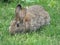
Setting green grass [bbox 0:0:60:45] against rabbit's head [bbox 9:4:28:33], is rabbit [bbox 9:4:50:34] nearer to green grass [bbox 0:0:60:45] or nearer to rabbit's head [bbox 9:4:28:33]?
rabbit's head [bbox 9:4:28:33]

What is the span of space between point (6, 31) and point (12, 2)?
2.14 m

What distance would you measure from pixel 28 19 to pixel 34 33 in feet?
1.55

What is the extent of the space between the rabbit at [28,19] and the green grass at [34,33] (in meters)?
0.15

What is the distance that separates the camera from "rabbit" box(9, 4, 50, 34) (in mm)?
6551

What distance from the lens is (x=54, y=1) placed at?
8680mm

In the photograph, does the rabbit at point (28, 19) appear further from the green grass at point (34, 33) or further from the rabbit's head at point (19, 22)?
the green grass at point (34, 33)

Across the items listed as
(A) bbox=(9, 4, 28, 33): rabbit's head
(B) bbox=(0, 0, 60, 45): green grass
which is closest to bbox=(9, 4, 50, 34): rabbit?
(A) bbox=(9, 4, 28, 33): rabbit's head

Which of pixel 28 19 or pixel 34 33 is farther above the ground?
pixel 28 19

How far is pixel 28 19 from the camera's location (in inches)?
271

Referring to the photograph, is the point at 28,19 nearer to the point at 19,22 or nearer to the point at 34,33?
the point at 19,22

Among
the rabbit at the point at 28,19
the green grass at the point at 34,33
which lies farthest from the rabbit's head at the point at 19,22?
the green grass at the point at 34,33

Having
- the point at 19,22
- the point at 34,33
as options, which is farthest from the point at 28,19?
the point at 34,33

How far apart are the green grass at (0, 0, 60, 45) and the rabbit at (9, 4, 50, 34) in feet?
0.48

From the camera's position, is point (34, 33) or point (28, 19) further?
point (28, 19)
